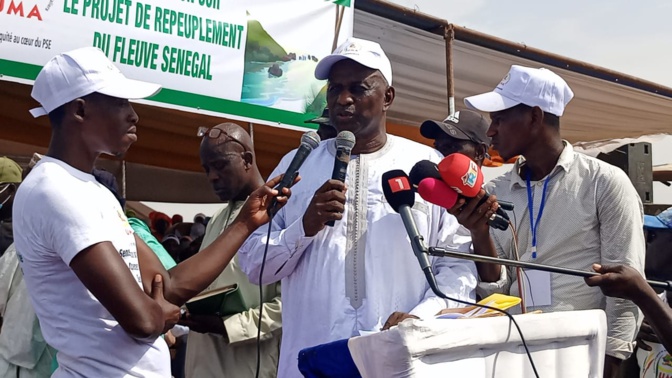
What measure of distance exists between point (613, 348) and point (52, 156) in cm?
215

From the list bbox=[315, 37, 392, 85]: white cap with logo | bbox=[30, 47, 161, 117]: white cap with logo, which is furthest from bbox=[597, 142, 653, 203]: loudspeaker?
bbox=[30, 47, 161, 117]: white cap with logo

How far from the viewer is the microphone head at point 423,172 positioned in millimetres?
2463

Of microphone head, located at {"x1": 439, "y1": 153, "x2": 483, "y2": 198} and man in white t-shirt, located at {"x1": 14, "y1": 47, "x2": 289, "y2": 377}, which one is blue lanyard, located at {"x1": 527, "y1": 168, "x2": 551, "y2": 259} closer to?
microphone head, located at {"x1": 439, "y1": 153, "x2": 483, "y2": 198}

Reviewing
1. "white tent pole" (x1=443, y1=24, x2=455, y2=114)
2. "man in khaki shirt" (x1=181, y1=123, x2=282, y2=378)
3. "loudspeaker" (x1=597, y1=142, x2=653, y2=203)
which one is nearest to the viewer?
"man in khaki shirt" (x1=181, y1=123, x2=282, y2=378)

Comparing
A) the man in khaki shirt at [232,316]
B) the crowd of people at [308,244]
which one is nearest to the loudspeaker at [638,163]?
the crowd of people at [308,244]

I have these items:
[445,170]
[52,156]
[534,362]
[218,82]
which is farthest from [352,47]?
[218,82]

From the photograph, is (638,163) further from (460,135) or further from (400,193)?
(400,193)

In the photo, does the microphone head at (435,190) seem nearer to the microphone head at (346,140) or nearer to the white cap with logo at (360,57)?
the microphone head at (346,140)

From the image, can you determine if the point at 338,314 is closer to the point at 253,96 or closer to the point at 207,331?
the point at 207,331

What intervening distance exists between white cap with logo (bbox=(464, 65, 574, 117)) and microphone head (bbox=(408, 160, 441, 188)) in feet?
3.15

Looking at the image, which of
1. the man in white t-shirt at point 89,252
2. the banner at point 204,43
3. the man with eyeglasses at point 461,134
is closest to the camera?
the man in white t-shirt at point 89,252

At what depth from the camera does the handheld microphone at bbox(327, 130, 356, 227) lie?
2.70 metres

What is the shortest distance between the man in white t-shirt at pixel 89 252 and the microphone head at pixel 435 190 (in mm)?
727

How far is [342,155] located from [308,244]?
345mm
